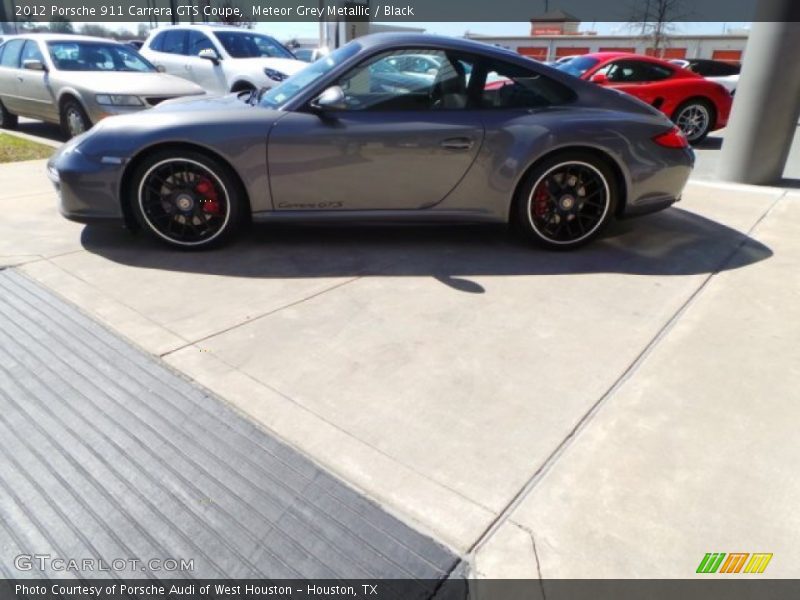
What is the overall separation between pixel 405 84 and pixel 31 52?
A: 290 inches

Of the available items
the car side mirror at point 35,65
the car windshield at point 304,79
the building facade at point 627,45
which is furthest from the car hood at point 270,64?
the building facade at point 627,45

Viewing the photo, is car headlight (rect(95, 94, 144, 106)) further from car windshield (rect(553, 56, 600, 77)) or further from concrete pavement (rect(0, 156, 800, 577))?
car windshield (rect(553, 56, 600, 77))

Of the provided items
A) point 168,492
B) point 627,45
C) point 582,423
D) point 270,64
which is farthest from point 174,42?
point 627,45

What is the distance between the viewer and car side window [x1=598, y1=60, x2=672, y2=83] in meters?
9.13

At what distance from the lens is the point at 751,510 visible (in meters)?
1.91

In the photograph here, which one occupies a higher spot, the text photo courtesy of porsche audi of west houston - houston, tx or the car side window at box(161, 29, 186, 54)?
the car side window at box(161, 29, 186, 54)

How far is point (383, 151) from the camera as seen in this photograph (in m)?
3.80

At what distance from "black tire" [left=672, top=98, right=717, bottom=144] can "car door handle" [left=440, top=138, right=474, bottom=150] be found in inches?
273

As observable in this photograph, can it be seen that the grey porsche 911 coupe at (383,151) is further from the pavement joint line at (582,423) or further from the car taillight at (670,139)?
the pavement joint line at (582,423)

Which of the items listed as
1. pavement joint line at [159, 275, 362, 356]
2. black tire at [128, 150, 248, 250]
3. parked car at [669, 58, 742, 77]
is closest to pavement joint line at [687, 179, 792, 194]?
pavement joint line at [159, 275, 362, 356]

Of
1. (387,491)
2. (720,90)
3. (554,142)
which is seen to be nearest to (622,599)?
(387,491)

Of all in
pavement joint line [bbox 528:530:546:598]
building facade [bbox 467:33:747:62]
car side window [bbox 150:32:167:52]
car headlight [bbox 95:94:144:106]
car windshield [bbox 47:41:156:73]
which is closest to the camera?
pavement joint line [bbox 528:530:546:598]

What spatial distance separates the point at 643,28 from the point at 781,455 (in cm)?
4761

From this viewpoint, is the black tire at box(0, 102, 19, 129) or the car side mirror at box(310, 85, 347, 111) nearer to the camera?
the car side mirror at box(310, 85, 347, 111)
